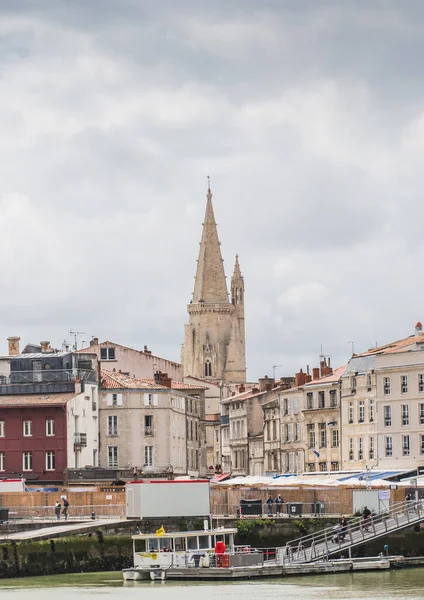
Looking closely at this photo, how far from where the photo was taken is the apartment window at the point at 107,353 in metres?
152

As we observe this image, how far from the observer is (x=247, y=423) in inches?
6029

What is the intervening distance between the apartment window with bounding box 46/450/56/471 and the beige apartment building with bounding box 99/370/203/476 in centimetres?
595

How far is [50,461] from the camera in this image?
401ft

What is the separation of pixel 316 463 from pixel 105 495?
40.5m

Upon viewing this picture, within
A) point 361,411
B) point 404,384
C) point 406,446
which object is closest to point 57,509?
point 406,446

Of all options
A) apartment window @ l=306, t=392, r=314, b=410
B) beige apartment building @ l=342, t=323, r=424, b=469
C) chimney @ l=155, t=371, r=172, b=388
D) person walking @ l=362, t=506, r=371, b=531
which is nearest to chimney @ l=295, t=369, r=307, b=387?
apartment window @ l=306, t=392, r=314, b=410

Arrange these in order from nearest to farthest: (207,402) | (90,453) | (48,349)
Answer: (90,453)
(48,349)
(207,402)

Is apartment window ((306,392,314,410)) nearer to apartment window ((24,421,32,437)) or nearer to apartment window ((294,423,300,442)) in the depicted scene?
apartment window ((294,423,300,442))

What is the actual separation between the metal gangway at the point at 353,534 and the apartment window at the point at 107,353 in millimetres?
69336

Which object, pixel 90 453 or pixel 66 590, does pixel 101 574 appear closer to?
pixel 66 590

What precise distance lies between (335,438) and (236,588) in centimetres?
5820

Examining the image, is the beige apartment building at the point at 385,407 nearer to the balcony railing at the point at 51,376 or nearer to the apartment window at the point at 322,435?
the apartment window at the point at 322,435

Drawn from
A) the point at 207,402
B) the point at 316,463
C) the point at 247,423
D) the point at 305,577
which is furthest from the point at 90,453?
the point at 207,402

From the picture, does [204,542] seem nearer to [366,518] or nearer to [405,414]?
[366,518]
